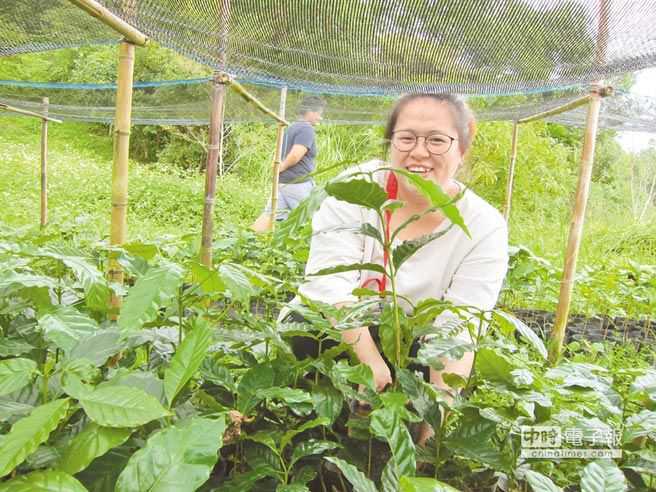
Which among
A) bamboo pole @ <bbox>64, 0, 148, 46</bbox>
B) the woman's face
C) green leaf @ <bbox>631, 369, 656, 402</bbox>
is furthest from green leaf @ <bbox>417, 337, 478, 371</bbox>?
bamboo pole @ <bbox>64, 0, 148, 46</bbox>

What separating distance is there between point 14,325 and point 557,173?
783 cm

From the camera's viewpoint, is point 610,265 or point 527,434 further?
point 610,265

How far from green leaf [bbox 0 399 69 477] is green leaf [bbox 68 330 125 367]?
0.15 m

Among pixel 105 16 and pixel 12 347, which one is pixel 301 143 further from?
pixel 12 347

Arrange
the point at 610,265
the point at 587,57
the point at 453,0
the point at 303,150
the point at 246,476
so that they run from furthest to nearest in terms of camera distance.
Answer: the point at 303,150
the point at 610,265
the point at 587,57
the point at 453,0
the point at 246,476

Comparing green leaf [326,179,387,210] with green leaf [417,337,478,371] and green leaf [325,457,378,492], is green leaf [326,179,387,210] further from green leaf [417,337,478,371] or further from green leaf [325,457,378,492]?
green leaf [325,457,378,492]

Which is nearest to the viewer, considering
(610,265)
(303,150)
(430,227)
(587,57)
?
(430,227)

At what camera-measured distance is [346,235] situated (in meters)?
1.49

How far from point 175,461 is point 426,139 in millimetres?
1069

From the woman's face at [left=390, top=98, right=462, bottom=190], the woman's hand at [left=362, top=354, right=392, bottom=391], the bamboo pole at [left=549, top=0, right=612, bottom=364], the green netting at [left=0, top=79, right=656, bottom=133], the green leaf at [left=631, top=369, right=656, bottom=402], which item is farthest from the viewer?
the green netting at [left=0, top=79, right=656, bottom=133]

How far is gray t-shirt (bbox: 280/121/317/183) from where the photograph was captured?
457cm

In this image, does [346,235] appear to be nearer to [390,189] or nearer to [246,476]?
[390,189]

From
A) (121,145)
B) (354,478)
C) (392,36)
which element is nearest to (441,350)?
(354,478)

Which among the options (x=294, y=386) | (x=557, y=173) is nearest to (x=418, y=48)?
(x=294, y=386)
